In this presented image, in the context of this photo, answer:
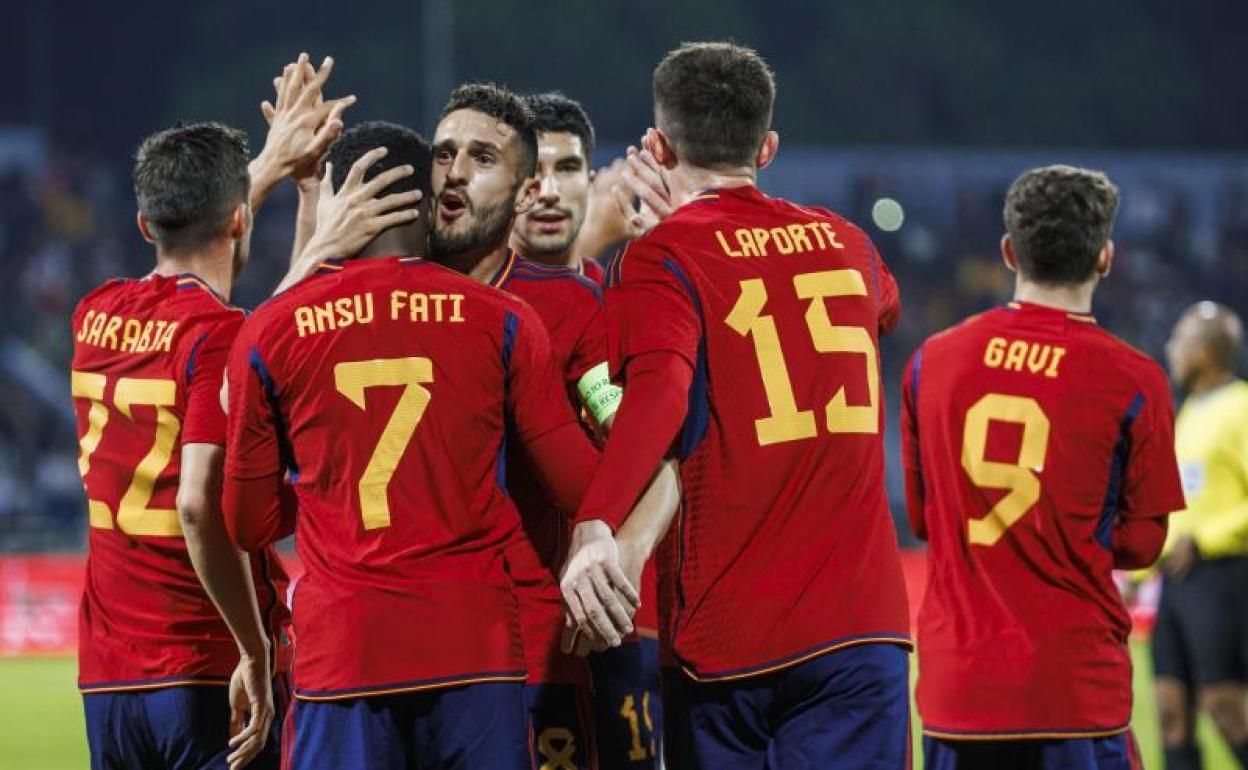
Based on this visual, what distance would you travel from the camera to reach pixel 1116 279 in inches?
844

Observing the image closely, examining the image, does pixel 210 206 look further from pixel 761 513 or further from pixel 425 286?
pixel 761 513

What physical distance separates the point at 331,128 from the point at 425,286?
106cm

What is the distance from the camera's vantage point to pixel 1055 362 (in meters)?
4.51

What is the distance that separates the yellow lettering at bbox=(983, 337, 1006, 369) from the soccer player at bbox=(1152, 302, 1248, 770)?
344cm

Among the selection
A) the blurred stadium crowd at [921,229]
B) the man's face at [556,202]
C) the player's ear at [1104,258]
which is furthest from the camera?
the blurred stadium crowd at [921,229]

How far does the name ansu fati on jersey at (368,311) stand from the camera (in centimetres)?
341

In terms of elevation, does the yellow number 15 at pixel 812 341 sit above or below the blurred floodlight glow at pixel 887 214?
below

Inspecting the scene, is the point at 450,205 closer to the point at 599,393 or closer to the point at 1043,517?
the point at 599,393

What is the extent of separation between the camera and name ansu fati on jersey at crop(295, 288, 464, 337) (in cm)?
341

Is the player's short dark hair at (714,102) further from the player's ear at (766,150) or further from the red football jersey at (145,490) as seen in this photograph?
the red football jersey at (145,490)

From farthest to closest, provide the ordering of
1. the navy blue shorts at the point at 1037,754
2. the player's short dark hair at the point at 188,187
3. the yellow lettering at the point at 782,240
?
the navy blue shorts at the point at 1037,754 → the player's short dark hair at the point at 188,187 → the yellow lettering at the point at 782,240

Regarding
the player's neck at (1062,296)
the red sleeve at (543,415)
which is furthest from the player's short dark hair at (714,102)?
the player's neck at (1062,296)

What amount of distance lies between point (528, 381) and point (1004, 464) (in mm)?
1619

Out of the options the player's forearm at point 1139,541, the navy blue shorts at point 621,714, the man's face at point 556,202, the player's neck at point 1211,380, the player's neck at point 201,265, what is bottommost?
the navy blue shorts at point 621,714
